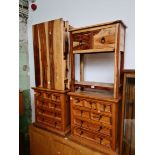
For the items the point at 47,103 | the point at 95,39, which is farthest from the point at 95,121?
the point at 95,39

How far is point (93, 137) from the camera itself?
1256 millimetres

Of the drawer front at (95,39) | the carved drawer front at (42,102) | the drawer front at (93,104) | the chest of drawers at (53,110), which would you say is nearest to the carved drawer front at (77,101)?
the drawer front at (93,104)

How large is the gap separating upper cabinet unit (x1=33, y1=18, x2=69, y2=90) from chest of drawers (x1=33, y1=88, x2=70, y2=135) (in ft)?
0.24

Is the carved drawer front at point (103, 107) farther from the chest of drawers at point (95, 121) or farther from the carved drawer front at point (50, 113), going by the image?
the carved drawer front at point (50, 113)

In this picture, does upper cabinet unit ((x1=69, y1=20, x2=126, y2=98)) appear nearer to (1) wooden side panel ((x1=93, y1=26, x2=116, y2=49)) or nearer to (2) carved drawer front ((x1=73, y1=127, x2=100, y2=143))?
(1) wooden side panel ((x1=93, y1=26, x2=116, y2=49))

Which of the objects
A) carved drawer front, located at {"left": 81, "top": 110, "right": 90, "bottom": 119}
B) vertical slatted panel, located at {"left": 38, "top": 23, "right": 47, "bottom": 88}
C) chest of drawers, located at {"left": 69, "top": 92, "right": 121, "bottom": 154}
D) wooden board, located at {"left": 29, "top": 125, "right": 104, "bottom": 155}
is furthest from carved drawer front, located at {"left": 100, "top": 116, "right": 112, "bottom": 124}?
vertical slatted panel, located at {"left": 38, "top": 23, "right": 47, "bottom": 88}

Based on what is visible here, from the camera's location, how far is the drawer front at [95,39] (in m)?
1.12

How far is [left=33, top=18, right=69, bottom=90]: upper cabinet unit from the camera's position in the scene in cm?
139

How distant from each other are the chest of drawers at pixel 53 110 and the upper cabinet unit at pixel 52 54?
7cm

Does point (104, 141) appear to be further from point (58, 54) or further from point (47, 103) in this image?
point (58, 54)

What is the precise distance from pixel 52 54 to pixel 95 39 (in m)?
0.46
